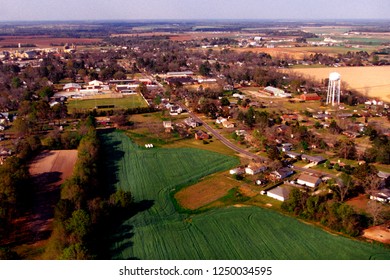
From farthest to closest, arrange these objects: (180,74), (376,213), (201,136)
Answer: (180,74), (201,136), (376,213)

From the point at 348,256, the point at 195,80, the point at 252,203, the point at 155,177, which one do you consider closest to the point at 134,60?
the point at 195,80

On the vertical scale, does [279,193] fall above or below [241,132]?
below

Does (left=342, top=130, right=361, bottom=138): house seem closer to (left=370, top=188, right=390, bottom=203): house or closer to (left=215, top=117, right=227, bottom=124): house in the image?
(left=370, top=188, right=390, bottom=203): house

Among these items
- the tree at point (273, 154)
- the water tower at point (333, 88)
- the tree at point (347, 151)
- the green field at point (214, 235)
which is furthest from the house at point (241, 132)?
the water tower at point (333, 88)

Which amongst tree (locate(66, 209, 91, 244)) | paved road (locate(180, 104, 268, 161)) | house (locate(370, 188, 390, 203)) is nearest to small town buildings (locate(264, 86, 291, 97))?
paved road (locate(180, 104, 268, 161))

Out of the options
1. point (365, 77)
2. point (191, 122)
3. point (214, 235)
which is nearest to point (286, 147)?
point (191, 122)

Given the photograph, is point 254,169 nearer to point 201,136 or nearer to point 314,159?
point 314,159

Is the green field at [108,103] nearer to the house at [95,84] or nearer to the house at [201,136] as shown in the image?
the house at [95,84]
